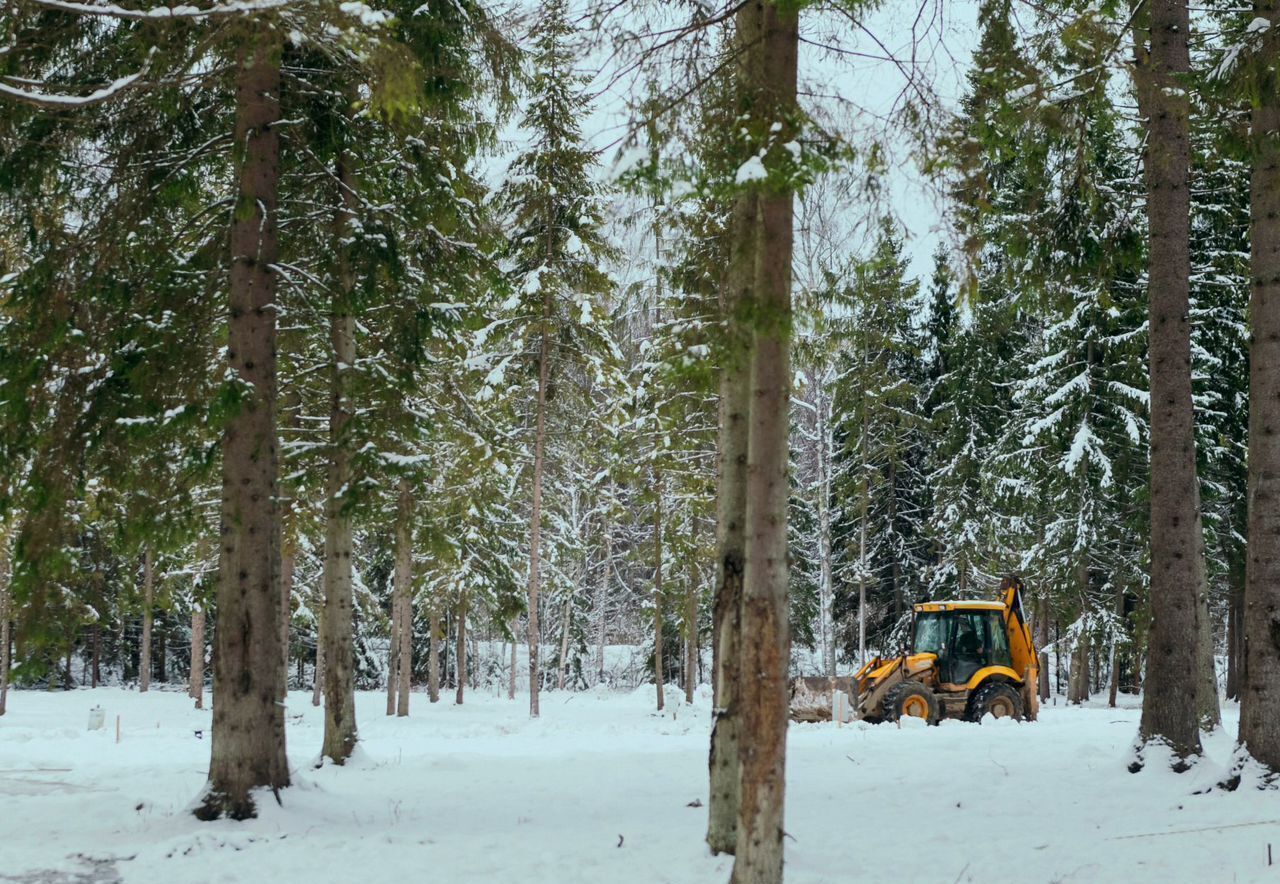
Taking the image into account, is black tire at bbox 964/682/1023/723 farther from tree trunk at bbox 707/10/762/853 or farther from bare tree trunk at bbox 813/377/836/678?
tree trunk at bbox 707/10/762/853

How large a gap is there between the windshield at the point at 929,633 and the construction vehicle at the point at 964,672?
2 centimetres

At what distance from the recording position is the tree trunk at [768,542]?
17.9 ft

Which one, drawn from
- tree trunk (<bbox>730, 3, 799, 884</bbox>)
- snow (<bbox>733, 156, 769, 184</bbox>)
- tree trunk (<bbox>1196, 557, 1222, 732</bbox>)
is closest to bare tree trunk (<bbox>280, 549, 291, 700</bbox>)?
tree trunk (<bbox>730, 3, 799, 884</bbox>)

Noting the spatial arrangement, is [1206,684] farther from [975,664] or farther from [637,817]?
[637,817]

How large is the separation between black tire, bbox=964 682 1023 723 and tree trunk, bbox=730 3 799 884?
41.7 feet

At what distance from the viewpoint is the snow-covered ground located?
6742mm

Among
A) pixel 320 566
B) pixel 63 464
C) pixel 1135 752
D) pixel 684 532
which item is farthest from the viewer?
pixel 320 566

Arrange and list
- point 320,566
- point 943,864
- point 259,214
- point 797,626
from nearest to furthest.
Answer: point 943,864 → point 259,214 → point 320,566 → point 797,626

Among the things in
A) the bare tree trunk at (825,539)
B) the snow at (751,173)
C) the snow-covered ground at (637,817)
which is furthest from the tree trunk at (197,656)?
the snow at (751,173)

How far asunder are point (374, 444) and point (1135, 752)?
7.55 meters

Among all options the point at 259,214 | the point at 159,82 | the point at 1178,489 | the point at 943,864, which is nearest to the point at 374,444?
the point at 259,214

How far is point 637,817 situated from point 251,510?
4061mm

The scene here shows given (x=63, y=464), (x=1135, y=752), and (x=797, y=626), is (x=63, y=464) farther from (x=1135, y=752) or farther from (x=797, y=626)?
(x=797, y=626)

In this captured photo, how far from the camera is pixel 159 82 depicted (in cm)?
607
